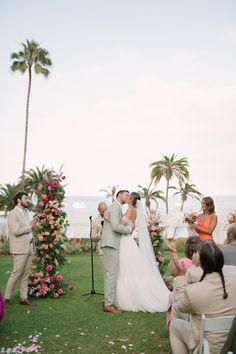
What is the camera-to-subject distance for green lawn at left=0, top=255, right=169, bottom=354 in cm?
530

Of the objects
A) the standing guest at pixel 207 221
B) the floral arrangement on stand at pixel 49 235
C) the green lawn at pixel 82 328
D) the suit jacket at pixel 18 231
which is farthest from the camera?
the floral arrangement on stand at pixel 49 235

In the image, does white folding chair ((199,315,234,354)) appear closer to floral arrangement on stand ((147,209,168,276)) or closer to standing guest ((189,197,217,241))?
standing guest ((189,197,217,241))

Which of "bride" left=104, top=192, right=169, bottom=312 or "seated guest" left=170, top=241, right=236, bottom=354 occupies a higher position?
"seated guest" left=170, top=241, right=236, bottom=354

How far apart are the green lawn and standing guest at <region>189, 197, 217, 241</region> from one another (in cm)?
153

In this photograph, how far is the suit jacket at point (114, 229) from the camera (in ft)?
23.6

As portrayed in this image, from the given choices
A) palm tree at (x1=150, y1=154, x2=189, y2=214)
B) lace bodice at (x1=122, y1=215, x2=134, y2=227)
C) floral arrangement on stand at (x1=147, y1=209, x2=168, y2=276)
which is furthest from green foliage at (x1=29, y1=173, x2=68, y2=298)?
palm tree at (x1=150, y1=154, x2=189, y2=214)

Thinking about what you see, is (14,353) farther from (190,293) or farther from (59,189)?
(59,189)

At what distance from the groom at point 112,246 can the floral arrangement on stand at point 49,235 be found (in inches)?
61.0

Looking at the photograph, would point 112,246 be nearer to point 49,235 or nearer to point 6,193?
point 49,235

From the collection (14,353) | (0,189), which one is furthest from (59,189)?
(0,189)

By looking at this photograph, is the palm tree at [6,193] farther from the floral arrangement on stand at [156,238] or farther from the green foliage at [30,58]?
the floral arrangement on stand at [156,238]

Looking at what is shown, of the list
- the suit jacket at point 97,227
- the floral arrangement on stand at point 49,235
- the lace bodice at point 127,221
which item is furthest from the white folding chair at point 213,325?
the suit jacket at point 97,227

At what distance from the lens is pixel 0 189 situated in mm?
39125

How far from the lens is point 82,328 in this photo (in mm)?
6188
